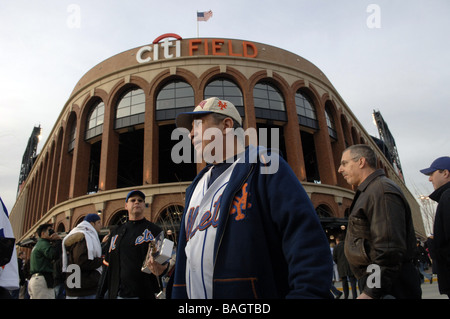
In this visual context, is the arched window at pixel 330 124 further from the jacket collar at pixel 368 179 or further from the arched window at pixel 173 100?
the jacket collar at pixel 368 179

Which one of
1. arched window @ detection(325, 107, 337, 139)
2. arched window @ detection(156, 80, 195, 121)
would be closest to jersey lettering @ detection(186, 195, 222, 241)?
arched window @ detection(156, 80, 195, 121)

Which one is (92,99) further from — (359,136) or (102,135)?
(359,136)

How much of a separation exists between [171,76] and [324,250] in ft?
76.0

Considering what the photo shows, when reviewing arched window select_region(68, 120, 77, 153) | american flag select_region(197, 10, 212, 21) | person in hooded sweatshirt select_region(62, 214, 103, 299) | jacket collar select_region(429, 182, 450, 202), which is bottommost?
person in hooded sweatshirt select_region(62, 214, 103, 299)

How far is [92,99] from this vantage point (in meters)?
25.4

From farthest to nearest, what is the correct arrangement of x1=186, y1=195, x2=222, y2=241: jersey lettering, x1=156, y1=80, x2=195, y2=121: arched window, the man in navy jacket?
x1=156, y1=80, x2=195, y2=121: arched window < x1=186, y1=195, x2=222, y2=241: jersey lettering < the man in navy jacket

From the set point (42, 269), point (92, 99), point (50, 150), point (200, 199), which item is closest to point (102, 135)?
point (92, 99)

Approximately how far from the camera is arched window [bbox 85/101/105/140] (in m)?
24.3

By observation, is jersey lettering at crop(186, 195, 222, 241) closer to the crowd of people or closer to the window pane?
the crowd of people

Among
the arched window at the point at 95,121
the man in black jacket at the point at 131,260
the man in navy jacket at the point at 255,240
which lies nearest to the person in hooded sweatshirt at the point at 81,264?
the man in black jacket at the point at 131,260

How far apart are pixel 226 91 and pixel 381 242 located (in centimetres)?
2177

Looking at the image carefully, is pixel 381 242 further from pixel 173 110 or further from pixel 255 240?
pixel 173 110

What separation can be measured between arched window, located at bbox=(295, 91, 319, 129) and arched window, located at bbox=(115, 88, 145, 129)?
1199 centimetres

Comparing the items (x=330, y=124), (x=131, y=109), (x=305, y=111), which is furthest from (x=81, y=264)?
(x=330, y=124)
